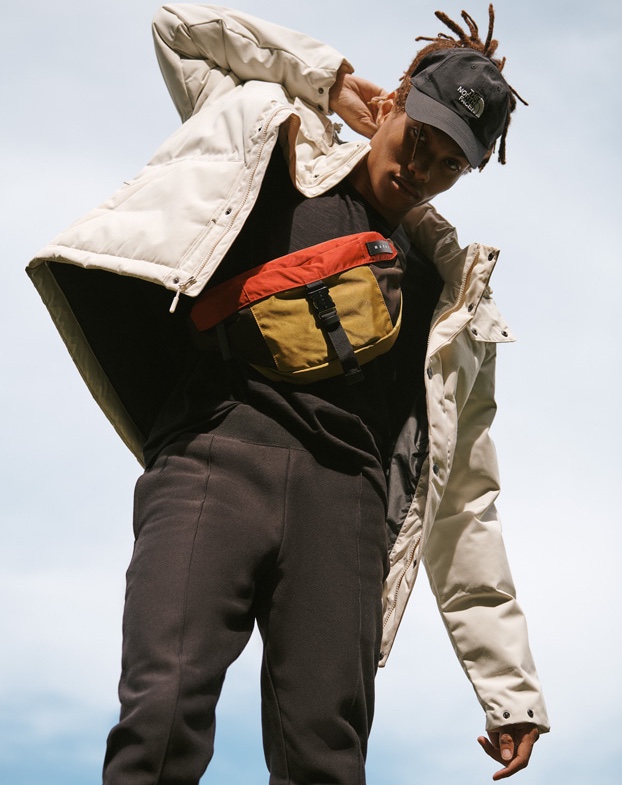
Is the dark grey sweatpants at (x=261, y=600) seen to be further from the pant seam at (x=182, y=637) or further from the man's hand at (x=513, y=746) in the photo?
the man's hand at (x=513, y=746)

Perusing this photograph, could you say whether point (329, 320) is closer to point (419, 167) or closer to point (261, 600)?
point (419, 167)

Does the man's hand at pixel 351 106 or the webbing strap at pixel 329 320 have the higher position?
the man's hand at pixel 351 106

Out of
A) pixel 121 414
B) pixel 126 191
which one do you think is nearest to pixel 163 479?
pixel 121 414

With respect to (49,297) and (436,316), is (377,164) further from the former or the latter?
(49,297)

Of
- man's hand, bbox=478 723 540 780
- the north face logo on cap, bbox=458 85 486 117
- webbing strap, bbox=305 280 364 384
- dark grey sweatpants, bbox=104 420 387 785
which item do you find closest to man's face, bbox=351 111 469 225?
A: the north face logo on cap, bbox=458 85 486 117

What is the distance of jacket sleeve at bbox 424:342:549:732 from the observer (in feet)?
9.68

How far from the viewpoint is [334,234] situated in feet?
8.83

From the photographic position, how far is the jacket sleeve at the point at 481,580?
2.95m

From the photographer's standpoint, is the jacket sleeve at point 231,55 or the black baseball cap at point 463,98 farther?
the jacket sleeve at point 231,55

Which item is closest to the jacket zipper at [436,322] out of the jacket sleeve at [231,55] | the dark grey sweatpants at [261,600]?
the dark grey sweatpants at [261,600]

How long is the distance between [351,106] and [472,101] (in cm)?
37

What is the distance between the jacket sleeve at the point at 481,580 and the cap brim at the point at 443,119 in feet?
2.07

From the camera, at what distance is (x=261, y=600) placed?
2.43 m

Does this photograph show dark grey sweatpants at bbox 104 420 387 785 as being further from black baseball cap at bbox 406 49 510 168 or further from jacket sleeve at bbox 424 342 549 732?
black baseball cap at bbox 406 49 510 168
